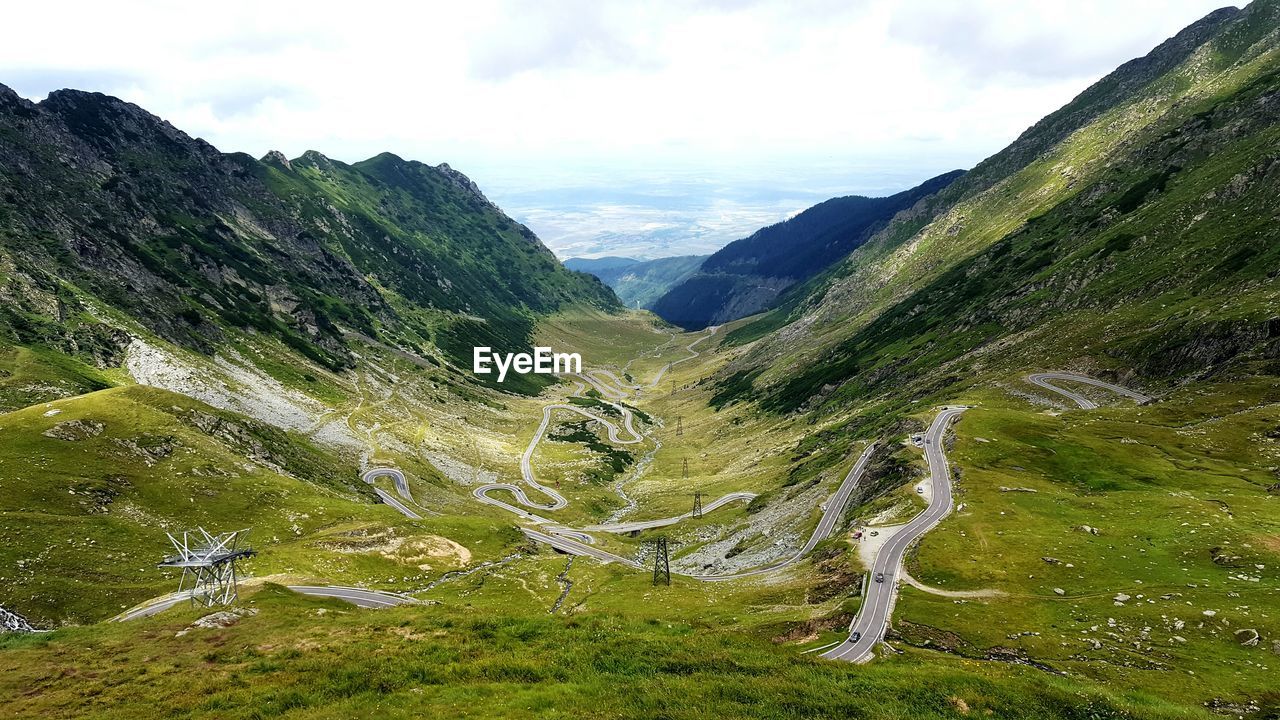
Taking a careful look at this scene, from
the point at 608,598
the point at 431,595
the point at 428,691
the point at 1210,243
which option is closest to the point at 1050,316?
the point at 1210,243

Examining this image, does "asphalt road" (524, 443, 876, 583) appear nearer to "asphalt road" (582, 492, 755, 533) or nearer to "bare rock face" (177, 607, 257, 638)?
"asphalt road" (582, 492, 755, 533)

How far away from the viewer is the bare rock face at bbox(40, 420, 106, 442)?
247ft

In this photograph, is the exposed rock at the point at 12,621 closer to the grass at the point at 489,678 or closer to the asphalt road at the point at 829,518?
the grass at the point at 489,678

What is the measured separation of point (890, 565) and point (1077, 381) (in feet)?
264

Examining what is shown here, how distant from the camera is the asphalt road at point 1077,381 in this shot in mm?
102750

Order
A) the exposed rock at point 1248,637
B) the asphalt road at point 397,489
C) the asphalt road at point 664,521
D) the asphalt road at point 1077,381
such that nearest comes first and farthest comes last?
the exposed rock at point 1248,637 < the asphalt road at point 1077,381 < the asphalt road at point 397,489 < the asphalt road at point 664,521

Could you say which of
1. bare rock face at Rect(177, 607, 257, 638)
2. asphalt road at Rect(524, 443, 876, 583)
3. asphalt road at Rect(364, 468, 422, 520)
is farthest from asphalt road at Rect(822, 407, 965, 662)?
asphalt road at Rect(364, 468, 422, 520)

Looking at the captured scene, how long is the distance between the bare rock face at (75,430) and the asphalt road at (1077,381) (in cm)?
15421

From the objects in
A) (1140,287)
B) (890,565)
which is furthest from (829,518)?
(1140,287)

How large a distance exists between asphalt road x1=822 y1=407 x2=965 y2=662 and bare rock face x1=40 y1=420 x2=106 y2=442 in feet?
311

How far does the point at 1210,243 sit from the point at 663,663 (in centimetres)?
16049

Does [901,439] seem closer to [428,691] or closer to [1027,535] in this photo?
[1027,535]

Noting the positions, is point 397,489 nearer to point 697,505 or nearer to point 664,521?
point 664,521

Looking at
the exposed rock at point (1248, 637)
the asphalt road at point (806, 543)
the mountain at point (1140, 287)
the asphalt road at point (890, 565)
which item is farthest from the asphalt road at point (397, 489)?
the mountain at point (1140, 287)
